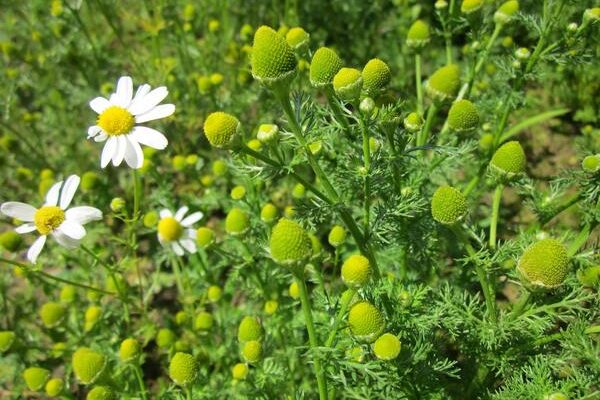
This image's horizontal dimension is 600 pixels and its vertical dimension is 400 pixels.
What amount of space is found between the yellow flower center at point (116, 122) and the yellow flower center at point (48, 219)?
1.23 ft

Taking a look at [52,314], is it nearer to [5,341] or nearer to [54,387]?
[5,341]

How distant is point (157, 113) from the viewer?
69.1 inches

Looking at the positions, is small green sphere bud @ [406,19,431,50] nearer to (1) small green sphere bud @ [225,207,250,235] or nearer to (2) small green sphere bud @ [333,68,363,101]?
(2) small green sphere bud @ [333,68,363,101]

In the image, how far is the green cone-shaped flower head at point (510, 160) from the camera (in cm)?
163

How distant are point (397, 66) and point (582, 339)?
2434 millimetres

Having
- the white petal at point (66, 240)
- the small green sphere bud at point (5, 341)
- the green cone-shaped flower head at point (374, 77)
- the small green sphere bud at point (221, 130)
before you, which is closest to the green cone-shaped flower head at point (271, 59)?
the small green sphere bud at point (221, 130)

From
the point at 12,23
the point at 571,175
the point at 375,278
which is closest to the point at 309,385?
the point at 375,278

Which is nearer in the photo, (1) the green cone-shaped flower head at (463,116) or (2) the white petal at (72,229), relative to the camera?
(1) the green cone-shaped flower head at (463,116)

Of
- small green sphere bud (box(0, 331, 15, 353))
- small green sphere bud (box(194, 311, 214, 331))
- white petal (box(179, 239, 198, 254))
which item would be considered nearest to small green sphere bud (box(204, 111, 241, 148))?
white petal (box(179, 239, 198, 254))

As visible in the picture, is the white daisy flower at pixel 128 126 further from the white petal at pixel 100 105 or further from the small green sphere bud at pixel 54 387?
the small green sphere bud at pixel 54 387

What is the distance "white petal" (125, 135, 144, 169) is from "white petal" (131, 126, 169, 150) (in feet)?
0.06

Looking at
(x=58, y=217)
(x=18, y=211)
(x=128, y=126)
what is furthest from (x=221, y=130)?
(x=18, y=211)

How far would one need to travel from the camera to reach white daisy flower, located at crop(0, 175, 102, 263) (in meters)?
1.87

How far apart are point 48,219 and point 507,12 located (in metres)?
2.03
